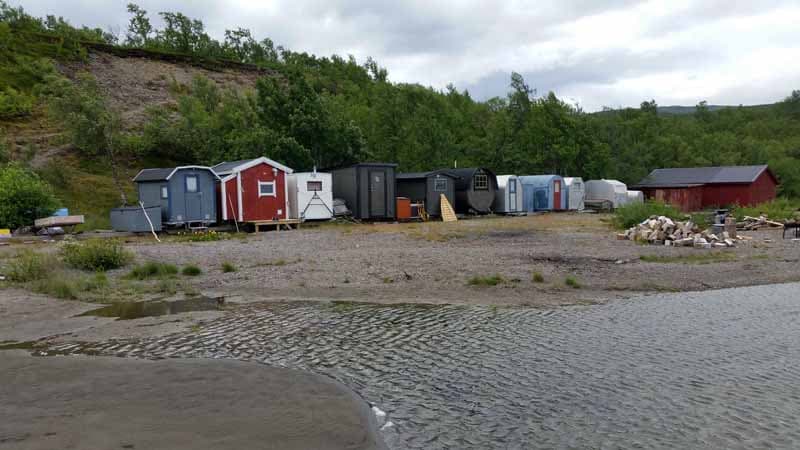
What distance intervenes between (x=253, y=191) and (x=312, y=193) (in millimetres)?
3538

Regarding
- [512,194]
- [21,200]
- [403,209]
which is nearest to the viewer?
[21,200]

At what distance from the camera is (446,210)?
3416cm

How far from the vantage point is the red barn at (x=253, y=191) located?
26391 millimetres

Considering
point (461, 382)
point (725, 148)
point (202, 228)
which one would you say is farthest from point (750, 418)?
point (725, 148)

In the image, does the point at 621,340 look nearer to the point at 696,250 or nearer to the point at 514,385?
the point at 514,385

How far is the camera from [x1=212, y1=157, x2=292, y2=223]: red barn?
26391 mm

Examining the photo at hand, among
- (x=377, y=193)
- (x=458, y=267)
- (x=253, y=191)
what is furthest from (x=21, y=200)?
(x=458, y=267)

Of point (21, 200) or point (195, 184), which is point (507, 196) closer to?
point (195, 184)

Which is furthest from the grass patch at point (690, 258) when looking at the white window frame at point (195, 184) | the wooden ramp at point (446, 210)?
the white window frame at point (195, 184)

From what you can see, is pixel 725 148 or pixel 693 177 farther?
pixel 725 148

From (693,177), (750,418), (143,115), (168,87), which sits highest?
(168,87)

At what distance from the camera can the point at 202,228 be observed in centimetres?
2536

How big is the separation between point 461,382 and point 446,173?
98.5 ft

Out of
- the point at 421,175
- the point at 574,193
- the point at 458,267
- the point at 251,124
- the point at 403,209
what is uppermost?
the point at 251,124
